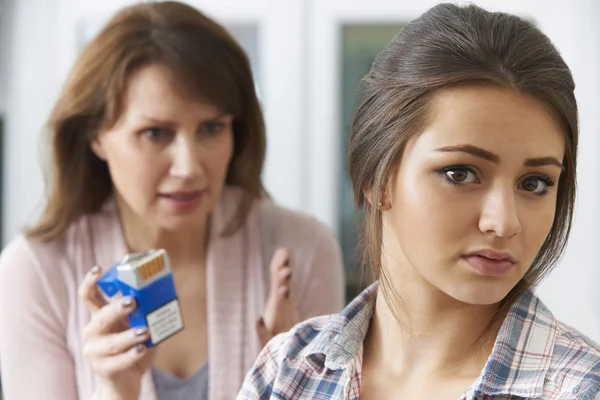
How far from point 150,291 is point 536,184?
1.73 feet

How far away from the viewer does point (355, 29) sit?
183 cm

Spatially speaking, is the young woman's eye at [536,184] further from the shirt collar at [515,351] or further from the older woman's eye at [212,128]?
the older woman's eye at [212,128]

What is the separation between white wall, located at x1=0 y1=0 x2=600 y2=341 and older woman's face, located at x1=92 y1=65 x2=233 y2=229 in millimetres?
549

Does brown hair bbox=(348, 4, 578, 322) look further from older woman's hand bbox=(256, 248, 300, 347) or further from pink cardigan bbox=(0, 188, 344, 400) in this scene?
pink cardigan bbox=(0, 188, 344, 400)

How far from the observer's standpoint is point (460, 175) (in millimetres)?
750

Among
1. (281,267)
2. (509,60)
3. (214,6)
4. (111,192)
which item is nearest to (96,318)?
(281,267)

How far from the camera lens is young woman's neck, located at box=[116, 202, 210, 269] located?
140cm

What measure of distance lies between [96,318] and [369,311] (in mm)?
411

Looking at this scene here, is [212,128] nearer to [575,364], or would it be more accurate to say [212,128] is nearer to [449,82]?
[449,82]

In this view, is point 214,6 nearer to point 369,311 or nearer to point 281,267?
point 281,267

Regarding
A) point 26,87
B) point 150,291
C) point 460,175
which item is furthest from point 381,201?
point 26,87

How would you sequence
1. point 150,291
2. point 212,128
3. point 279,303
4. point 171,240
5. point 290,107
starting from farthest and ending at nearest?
point 290,107
point 171,240
point 212,128
point 279,303
point 150,291

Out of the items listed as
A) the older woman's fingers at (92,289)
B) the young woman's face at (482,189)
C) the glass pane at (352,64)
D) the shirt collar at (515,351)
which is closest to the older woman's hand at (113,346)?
the older woman's fingers at (92,289)

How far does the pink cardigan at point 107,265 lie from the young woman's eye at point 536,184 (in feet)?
2.14
